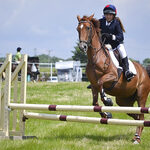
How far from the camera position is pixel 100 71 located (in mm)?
5863

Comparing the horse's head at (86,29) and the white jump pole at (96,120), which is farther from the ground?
the horse's head at (86,29)

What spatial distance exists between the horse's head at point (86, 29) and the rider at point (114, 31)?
29 cm

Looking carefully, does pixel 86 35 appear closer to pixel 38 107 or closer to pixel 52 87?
pixel 38 107

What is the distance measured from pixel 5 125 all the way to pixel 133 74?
2736 mm

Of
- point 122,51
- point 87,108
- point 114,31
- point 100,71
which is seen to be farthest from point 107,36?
point 87,108

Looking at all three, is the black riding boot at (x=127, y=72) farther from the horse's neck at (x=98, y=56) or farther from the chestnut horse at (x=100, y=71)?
the horse's neck at (x=98, y=56)

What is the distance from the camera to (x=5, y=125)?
17.7 ft

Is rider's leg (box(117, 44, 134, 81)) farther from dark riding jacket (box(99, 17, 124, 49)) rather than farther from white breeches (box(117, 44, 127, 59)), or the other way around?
dark riding jacket (box(99, 17, 124, 49))

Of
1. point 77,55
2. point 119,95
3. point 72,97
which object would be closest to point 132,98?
point 119,95

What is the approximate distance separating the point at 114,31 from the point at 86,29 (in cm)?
87

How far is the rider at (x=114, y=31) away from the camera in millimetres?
6205

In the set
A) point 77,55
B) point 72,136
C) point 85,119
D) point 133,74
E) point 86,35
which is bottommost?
point 72,136

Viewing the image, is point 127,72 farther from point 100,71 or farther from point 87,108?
point 87,108

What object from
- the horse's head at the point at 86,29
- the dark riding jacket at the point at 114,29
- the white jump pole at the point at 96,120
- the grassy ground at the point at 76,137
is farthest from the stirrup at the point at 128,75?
the white jump pole at the point at 96,120
